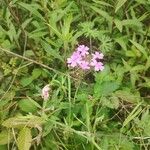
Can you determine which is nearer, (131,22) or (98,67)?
(98,67)

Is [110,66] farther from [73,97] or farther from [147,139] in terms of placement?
[147,139]

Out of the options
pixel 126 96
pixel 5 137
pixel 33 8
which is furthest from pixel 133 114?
pixel 33 8

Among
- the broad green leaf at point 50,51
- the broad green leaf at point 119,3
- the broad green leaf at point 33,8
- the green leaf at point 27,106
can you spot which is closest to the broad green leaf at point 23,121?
the green leaf at point 27,106

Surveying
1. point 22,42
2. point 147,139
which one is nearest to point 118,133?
point 147,139

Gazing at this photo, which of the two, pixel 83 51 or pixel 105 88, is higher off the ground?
pixel 83 51

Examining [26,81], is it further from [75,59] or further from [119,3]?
[119,3]

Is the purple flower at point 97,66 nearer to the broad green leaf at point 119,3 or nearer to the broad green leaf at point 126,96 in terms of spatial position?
the broad green leaf at point 126,96

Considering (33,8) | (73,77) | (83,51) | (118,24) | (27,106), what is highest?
(33,8)
